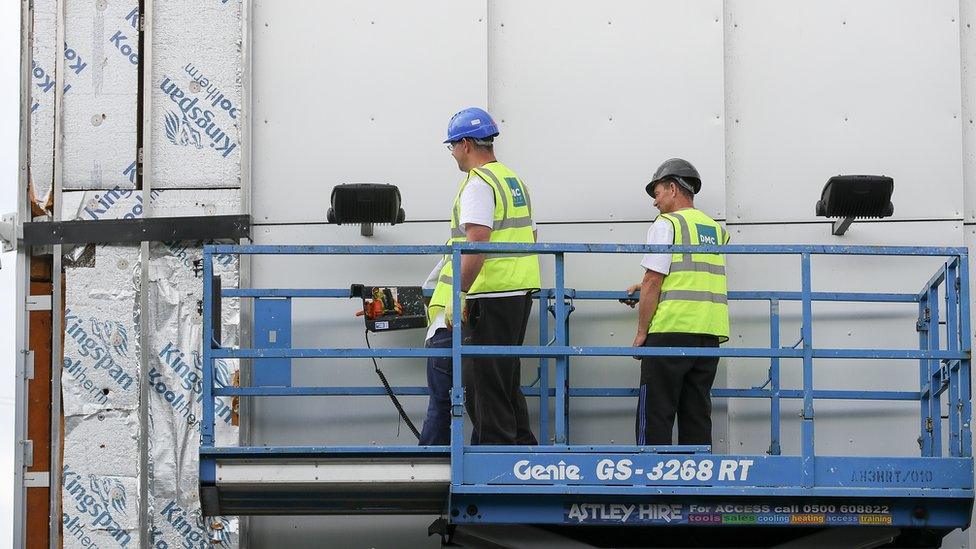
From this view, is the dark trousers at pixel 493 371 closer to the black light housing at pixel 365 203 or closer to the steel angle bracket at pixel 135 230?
the black light housing at pixel 365 203

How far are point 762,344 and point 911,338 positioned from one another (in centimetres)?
91

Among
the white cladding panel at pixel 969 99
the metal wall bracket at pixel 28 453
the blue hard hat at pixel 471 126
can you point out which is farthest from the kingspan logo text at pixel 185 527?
the white cladding panel at pixel 969 99

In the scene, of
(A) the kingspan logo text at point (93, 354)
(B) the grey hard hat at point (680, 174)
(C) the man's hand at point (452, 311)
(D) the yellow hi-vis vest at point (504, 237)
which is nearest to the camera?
(C) the man's hand at point (452, 311)

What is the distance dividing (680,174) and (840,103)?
1499mm

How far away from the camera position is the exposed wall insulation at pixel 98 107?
8.73 meters

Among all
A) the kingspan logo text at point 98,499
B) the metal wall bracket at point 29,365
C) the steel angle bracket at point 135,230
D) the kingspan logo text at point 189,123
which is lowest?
the kingspan logo text at point 98,499

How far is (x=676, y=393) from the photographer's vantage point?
750 centimetres

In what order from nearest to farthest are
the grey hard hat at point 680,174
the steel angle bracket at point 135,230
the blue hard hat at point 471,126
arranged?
the blue hard hat at point 471,126, the grey hard hat at point 680,174, the steel angle bracket at point 135,230

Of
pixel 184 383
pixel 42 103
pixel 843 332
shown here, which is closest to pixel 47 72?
pixel 42 103

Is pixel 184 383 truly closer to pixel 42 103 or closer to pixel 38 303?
pixel 38 303

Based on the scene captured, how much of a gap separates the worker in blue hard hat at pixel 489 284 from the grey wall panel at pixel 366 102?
3.49ft

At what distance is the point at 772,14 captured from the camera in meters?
8.80

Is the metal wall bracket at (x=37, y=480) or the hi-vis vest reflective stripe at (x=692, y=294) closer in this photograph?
the hi-vis vest reflective stripe at (x=692, y=294)

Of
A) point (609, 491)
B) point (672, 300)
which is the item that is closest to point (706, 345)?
point (672, 300)
